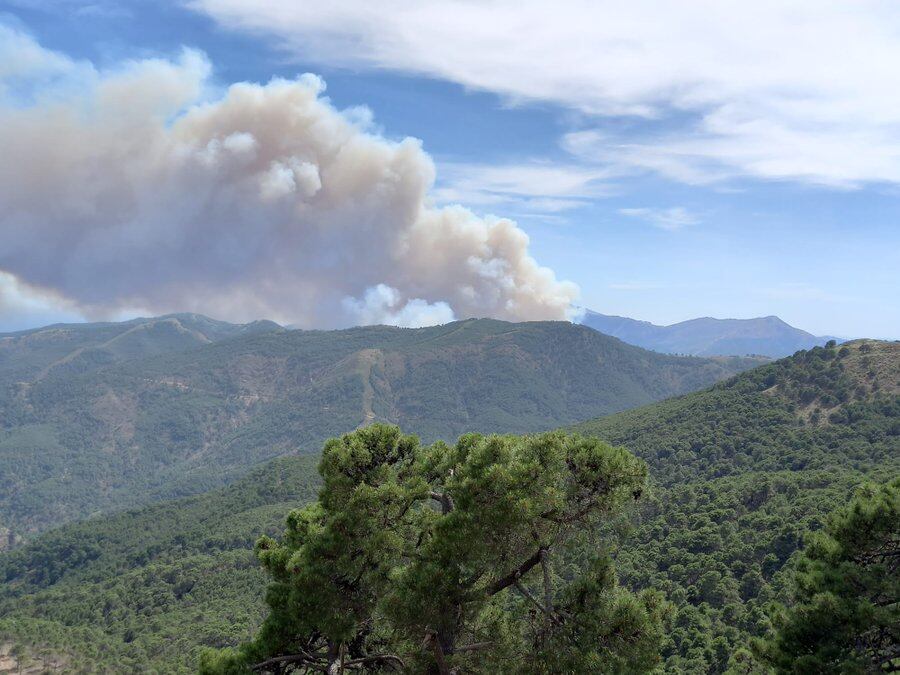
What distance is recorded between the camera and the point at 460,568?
48.0 feet

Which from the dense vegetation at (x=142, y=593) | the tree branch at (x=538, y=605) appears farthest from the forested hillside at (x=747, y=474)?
the dense vegetation at (x=142, y=593)

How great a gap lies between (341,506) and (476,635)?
4.67 metres

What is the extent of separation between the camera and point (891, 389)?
115 meters

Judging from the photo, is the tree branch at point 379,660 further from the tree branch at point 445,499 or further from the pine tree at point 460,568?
the tree branch at point 445,499

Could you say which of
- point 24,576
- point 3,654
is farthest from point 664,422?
point 24,576

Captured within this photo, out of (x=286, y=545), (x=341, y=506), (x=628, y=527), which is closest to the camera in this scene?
(x=628, y=527)

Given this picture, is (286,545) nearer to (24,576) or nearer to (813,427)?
(813,427)

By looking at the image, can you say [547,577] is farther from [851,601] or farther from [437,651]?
[851,601]

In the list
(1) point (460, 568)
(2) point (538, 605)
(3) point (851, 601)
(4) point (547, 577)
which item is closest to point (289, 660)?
(1) point (460, 568)

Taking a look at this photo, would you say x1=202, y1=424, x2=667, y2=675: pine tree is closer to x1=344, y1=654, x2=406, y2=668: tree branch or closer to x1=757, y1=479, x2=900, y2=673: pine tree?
x1=344, y1=654, x2=406, y2=668: tree branch

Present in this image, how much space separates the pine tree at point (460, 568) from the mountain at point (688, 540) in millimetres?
1536

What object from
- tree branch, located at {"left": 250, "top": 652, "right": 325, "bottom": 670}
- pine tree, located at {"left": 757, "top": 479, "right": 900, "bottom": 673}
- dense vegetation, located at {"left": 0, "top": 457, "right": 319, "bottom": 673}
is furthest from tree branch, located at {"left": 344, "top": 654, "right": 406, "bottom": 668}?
dense vegetation, located at {"left": 0, "top": 457, "right": 319, "bottom": 673}

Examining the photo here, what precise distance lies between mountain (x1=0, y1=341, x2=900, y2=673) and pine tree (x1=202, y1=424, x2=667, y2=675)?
60.5 inches

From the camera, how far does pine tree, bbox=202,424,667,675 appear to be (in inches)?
539
